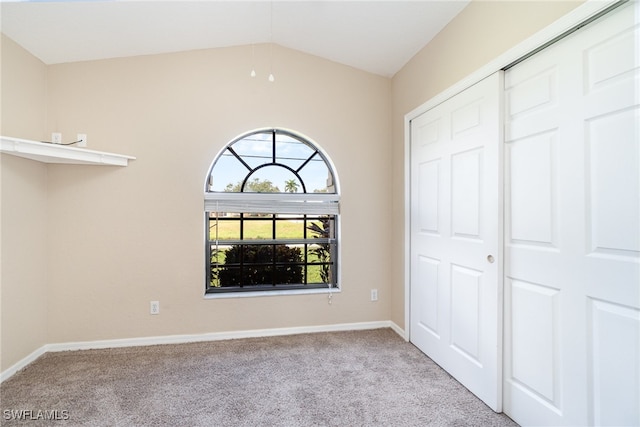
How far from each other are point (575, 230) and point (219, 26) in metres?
2.92

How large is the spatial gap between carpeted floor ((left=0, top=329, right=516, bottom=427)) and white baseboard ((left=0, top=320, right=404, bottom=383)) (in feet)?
0.26

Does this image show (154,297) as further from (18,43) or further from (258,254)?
(18,43)

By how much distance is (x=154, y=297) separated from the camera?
296 centimetres

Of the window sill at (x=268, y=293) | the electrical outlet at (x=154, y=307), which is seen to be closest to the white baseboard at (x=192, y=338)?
Answer: the electrical outlet at (x=154, y=307)

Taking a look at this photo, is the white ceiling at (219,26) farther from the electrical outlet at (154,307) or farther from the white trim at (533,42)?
the electrical outlet at (154,307)

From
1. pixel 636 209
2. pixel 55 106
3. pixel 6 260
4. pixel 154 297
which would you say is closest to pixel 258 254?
pixel 154 297

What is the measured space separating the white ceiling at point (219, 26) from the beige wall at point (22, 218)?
0.88ft

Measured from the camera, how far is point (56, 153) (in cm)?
235

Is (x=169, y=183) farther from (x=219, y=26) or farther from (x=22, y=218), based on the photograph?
(x=219, y=26)

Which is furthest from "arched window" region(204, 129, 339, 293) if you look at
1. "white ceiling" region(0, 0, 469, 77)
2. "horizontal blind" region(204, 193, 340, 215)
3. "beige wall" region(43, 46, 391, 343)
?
"white ceiling" region(0, 0, 469, 77)

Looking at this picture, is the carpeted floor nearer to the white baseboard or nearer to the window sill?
the white baseboard

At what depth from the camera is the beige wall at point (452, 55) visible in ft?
5.69

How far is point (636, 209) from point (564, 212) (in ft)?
0.94

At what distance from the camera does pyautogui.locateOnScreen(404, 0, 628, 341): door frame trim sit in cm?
144
